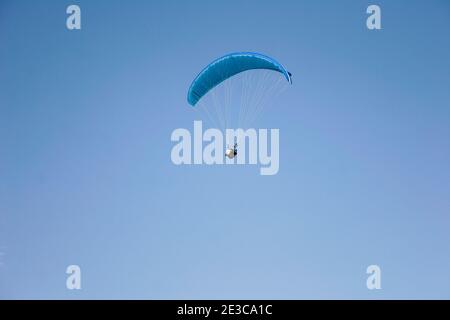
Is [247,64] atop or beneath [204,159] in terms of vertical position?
atop

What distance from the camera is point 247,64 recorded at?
7.13 m

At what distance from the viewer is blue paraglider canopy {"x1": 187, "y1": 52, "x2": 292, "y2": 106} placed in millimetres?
6945

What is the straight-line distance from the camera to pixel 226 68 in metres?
7.18

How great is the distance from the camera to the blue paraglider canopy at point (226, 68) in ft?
22.8
